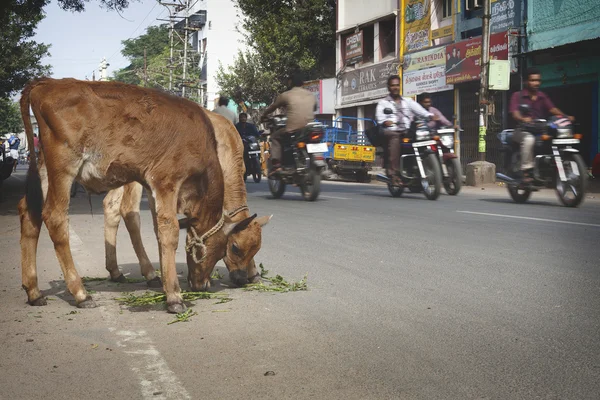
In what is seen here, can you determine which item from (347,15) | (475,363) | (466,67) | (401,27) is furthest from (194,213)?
(347,15)

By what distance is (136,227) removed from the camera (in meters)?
6.26

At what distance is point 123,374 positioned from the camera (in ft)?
12.2

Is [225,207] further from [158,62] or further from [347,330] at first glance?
[158,62]

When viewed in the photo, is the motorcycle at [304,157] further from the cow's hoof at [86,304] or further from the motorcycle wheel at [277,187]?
the cow's hoof at [86,304]

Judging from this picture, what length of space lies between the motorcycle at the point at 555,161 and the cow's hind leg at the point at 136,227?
824cm

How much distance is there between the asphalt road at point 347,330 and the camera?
11.5 ft


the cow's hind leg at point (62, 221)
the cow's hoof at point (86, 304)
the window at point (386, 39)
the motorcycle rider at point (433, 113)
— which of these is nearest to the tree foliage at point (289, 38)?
the window at point (386, 39)

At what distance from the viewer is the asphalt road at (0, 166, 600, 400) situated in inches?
138

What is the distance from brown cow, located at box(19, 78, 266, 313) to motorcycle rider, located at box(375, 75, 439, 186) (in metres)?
9.66

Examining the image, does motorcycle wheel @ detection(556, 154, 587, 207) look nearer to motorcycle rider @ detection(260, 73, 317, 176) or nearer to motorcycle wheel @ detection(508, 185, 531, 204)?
motorcycle wheel @ detection(508, 185, 531, 204)

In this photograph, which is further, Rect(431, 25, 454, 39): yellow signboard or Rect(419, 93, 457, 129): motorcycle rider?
Rect(431, 25, 454, 39): yellow signboard

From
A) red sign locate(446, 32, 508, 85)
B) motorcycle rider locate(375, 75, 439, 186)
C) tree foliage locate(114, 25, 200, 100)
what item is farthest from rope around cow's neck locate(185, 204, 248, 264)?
tree foliage locate(114, 25, 200, 100)

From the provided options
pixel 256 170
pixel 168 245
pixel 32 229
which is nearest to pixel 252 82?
pixel 256 170

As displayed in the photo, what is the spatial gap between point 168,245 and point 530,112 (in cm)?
962
